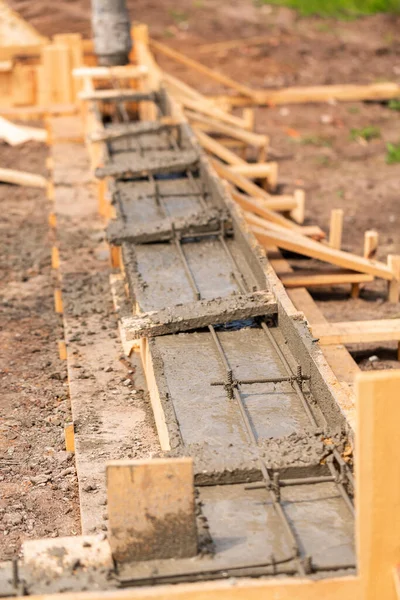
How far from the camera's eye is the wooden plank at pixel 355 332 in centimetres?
769

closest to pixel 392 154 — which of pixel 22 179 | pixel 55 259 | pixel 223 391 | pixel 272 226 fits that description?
pixel 272 226

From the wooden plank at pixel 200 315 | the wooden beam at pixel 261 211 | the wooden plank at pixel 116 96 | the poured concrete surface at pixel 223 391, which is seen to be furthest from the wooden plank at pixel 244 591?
the wooden plank at pixel 116 96

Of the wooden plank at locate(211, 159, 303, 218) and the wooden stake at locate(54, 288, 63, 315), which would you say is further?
the wooden plank at locate(211, 159, 303, 218)

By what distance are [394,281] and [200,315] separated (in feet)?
10.0

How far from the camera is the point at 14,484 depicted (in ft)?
21.2

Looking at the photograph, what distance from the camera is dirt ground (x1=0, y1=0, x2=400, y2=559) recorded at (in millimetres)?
6680

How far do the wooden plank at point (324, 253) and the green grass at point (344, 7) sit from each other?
16.2 meters

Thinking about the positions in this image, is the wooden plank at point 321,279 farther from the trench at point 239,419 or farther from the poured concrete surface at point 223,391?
the poured concrete surface at point 223,391

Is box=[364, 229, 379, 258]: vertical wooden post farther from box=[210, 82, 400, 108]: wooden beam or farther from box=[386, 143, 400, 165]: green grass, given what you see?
box=[210, 82, 400, 108]: wooden beam

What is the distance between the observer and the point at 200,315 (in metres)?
7.12

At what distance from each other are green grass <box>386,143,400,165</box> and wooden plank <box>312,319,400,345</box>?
687 cm

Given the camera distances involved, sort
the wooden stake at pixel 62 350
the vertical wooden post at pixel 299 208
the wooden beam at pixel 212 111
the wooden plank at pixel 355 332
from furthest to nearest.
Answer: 1. the wooden beam at pixel 212 111
2. the vertical wooden post at pixel 299 208
3. the wooden stake at pixel 62 350
4. the wooden plank at pixel 355 332

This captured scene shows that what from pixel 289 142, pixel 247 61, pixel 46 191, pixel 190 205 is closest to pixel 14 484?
pixel 190 205

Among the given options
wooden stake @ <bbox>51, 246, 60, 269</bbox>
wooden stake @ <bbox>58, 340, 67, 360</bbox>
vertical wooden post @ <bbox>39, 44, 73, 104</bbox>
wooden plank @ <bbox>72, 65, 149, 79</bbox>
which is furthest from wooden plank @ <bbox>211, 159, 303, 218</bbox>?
vertical wooden post @ <bbox>39, 44, 73, 104</bbox>
